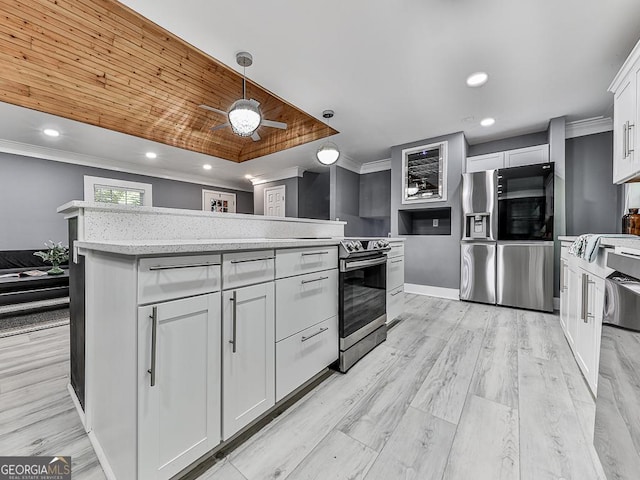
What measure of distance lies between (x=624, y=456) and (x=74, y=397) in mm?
2581

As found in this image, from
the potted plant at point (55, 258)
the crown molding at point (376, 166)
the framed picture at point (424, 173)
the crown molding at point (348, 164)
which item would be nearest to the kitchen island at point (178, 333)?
the potted plant at point (55, 258)

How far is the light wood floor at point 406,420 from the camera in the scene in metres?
1.11

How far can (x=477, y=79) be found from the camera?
8.70ft

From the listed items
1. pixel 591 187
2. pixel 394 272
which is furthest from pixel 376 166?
pixel 394 272

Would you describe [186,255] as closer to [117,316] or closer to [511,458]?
[117,316]

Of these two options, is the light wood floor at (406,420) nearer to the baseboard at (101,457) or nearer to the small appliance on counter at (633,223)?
the baseboard at (101,457)

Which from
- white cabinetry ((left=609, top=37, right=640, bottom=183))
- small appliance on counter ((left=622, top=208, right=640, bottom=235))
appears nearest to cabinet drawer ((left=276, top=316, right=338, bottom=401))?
small appliance on counter ((left=622, top=208, right=640, bottom=235))

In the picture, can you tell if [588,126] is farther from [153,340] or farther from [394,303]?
[153,340]

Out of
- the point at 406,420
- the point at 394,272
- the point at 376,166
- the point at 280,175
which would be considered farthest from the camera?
the point at 280,175

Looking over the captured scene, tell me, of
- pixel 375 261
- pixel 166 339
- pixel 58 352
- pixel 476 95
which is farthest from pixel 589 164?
pixel 58 352

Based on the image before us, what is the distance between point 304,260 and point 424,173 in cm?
348

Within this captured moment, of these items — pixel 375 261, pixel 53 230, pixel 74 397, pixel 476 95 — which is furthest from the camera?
pixel 53 230

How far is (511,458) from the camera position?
116cm

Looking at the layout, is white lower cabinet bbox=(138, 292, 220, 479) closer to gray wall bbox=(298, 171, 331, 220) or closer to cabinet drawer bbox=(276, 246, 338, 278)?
cabinet drawer bbox=(276, 246, 338, 278)
